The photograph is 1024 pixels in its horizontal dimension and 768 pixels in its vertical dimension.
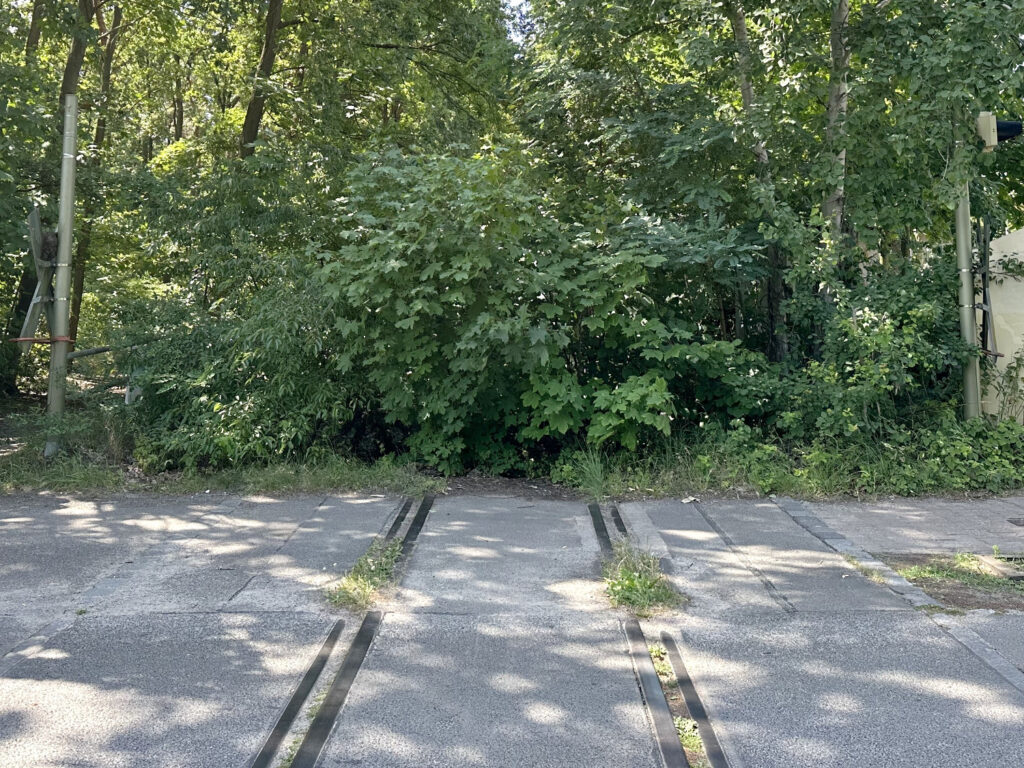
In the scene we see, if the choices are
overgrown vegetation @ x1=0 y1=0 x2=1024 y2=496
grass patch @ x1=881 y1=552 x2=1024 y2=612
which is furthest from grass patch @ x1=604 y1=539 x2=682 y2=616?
overgrown vegetation @ x1=0 y1=0 x2=1024 y2=496

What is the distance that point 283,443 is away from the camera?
28.0ft

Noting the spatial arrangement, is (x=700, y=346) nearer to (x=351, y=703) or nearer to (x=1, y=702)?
(x=351, y=703)

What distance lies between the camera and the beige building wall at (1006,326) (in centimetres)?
904

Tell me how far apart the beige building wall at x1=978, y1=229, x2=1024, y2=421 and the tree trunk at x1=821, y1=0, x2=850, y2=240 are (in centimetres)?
171

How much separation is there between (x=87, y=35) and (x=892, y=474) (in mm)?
11405

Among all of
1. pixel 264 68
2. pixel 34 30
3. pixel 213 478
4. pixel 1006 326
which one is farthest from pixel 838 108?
pixel 34 30

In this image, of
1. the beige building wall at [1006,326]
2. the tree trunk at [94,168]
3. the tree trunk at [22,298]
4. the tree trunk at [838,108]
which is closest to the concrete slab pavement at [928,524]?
the beige building wall at [1006,326]

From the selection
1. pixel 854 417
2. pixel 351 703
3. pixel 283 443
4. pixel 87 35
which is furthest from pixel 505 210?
pixel 87 35

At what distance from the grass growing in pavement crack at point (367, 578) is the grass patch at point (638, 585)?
4.74 feet

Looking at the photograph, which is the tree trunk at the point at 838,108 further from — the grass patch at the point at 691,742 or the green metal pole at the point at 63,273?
the green metal pole at the point at 63,273

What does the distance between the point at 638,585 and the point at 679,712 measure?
1546 millimetres

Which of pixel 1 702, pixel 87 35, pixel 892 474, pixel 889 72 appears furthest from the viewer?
pixel 87 35

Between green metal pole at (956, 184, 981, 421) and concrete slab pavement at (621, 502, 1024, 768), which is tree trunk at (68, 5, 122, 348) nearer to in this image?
concrete slab pavement at (621, 502, 1024, 768)

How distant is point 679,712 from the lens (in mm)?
3883
